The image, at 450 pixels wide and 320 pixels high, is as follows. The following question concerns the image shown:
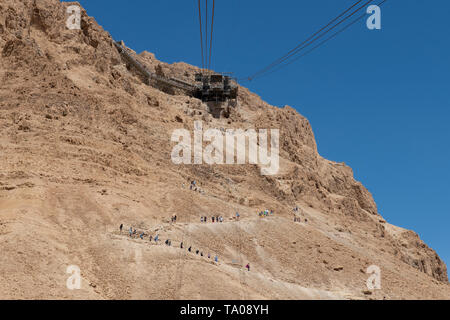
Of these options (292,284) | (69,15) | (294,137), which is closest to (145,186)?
(292,284)

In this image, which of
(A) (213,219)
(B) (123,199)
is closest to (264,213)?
(A) (213,219)

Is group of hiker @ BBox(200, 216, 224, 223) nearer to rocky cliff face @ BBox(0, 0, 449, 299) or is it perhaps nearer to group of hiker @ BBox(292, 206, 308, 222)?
rocky cliff face @ BBox(0, 0, 449, 299)

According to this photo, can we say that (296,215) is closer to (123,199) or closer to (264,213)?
(264,213)

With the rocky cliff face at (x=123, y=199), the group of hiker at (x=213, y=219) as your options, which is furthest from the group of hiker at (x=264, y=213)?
the group of hiker at (x=213, y=219)

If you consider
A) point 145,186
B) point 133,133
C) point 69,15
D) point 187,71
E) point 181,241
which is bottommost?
point 181,241

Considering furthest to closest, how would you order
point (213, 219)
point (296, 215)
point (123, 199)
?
point (296, 215), point (213, 219), point (123, 199)

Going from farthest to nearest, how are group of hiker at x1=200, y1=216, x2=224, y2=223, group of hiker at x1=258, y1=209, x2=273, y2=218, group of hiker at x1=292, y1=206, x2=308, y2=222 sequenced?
group of hiker at x1=292, y1=206, x2=308, y2=222 < group of hiker at x1=258, y1=209, x2=273, y2=218 < group of hiker at x1=200, y1=216, x2=224, y2=223

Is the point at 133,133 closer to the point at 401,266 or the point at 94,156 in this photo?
the point at 94,156

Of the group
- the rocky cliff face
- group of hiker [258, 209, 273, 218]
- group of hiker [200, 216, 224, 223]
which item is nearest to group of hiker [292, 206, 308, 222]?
the rocky cliff face
